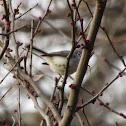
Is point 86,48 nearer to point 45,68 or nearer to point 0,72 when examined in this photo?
point 0,72

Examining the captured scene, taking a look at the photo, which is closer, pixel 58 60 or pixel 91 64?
pixel 58 60

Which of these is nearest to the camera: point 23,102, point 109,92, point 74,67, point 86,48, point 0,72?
point 86,48

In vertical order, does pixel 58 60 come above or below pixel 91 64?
below

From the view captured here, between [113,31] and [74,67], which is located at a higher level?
[113,31]

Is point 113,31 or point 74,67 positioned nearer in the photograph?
point 74,67

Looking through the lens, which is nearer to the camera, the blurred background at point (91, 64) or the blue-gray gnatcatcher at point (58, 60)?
the blue-gray gnatcatcher at point (58, 60)

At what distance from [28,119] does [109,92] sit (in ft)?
7.85

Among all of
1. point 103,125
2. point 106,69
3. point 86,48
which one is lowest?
point 86,48

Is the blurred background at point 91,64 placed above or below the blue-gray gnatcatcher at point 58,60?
above

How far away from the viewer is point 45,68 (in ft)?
25.0

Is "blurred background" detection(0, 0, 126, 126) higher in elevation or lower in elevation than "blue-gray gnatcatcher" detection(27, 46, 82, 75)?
higher

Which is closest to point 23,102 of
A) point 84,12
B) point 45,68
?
point 45,68

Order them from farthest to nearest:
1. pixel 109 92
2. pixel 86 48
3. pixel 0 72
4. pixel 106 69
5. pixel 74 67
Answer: pixel 106 69 → pixel 109 92 → pixel 0 72 → pixel 74 67 → pixel 86 48

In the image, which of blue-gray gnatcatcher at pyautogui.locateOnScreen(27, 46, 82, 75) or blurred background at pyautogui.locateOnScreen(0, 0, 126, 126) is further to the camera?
blurred background at pyautogui.locateOnScreen(0, 0, 126, 126)
